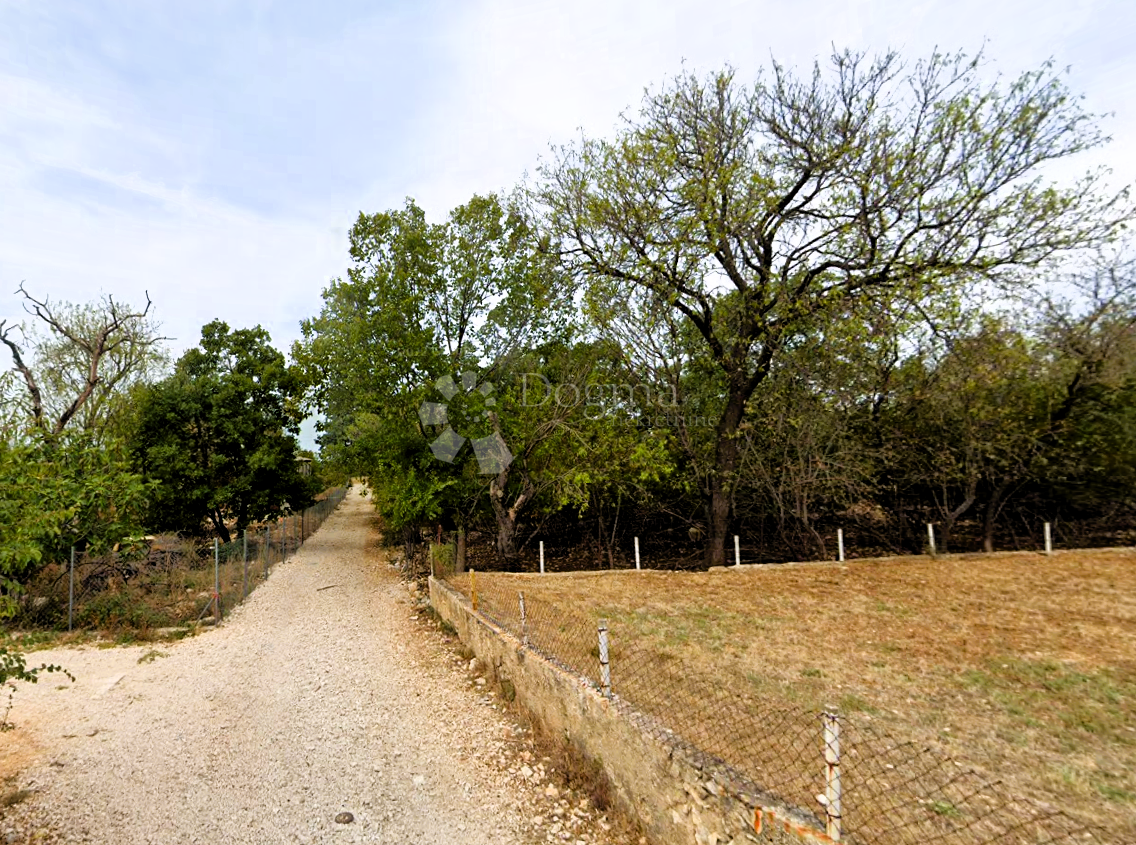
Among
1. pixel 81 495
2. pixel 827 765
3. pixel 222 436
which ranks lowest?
pixel 827 765

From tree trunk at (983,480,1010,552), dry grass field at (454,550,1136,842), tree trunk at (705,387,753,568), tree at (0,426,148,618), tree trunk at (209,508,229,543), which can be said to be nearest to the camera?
dry grass field at (454,550,1136,842)

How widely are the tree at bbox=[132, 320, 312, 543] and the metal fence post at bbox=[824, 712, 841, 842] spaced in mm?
17209

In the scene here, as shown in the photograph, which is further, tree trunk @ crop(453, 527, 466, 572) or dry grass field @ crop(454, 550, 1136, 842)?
tree trunk @ crop(453, 527, 466, 572)

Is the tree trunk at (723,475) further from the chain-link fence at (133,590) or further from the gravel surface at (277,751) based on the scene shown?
the chain-link fence at (133,590)

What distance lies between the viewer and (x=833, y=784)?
3100 millimetres

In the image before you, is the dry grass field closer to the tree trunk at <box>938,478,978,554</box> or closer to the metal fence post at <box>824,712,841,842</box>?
the metal fence post at <box>824,712,841,842</box>

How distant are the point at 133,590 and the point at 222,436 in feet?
27.3

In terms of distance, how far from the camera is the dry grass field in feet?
15.0

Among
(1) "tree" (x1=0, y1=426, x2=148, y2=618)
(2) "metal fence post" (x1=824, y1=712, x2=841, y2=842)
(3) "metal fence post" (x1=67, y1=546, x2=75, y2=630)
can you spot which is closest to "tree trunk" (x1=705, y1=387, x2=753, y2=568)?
(2) "metal fence post" (x1=824, y1=712, x2=841, y2=842)

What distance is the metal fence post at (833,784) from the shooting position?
3.06 meters

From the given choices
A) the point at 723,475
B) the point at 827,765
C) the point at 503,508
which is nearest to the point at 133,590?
the point at 503,508

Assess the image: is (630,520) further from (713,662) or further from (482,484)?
(713,662)

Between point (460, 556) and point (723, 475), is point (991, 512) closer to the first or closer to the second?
point (723, 475)

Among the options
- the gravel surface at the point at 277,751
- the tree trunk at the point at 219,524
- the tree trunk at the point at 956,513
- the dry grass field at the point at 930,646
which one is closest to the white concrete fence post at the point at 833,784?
the dry grass field at the point at 930,646
